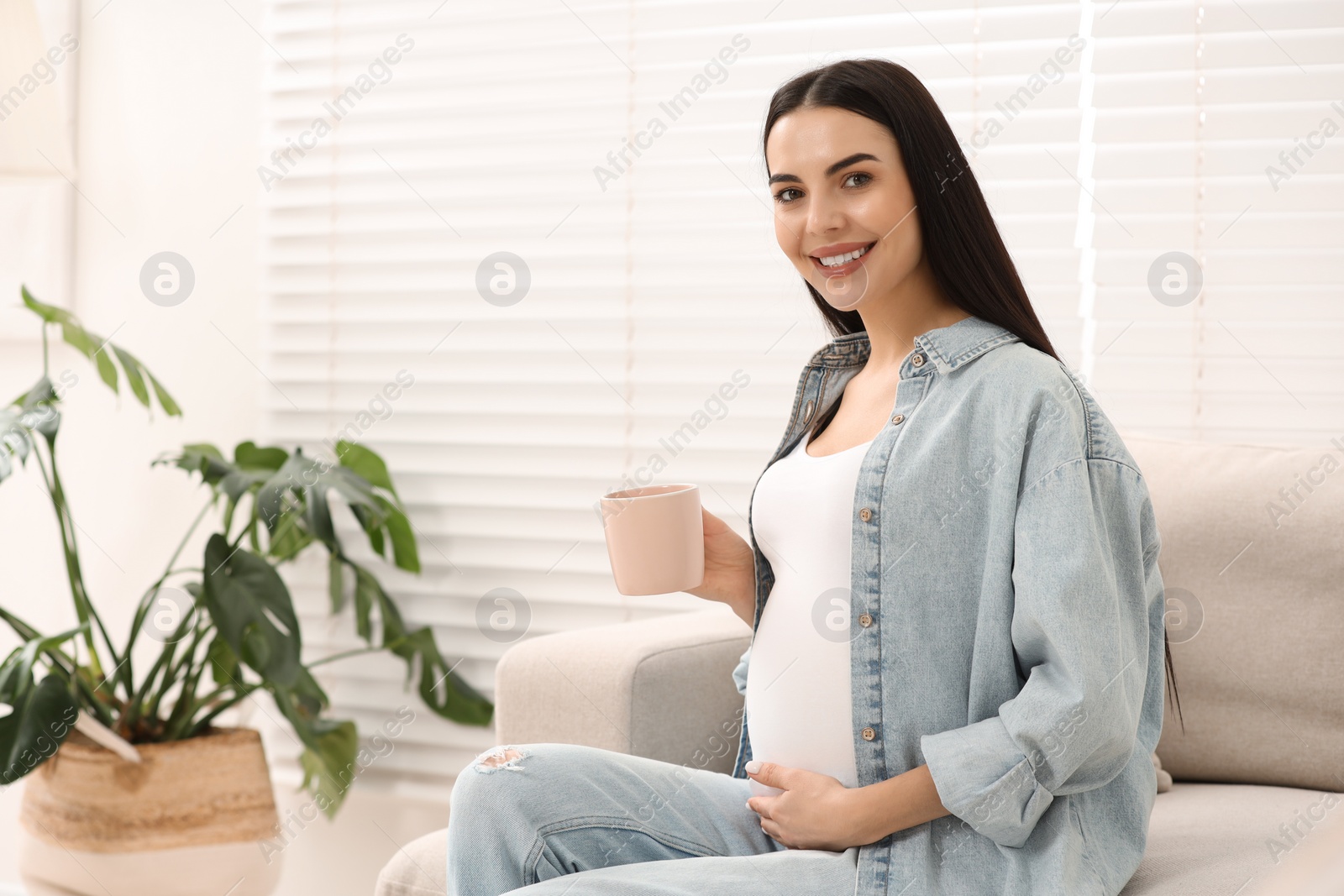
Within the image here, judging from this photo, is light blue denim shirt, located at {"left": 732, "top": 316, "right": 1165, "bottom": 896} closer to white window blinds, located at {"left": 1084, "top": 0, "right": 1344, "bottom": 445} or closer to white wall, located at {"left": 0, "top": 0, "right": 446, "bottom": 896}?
white window blinds, located at {"left": 1084, "top": 0, "right": 1344, "bottom": 445}

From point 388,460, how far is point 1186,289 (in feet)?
4.91

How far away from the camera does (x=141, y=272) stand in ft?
7.97

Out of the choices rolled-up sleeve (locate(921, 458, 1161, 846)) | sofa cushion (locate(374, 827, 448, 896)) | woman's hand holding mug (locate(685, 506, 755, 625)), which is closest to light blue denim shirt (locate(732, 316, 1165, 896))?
rolled-up sleeve (locate(921, 458, 1161, 846))

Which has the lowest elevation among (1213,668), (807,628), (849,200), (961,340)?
(1213,668)

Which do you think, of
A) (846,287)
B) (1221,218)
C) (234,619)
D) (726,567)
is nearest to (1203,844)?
(726,567)

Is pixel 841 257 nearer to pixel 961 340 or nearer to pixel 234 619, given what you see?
pixel 961 340

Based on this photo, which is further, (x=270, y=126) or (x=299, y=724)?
(x=270, y=126)

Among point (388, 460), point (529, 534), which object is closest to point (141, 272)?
point (388, 460)

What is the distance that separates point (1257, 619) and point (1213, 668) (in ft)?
0.27

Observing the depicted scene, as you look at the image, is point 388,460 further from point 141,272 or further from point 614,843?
point 614,843

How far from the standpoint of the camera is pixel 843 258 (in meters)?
1.20

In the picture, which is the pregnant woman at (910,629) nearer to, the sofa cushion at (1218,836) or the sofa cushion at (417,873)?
the sofa cushion at (1218,836)

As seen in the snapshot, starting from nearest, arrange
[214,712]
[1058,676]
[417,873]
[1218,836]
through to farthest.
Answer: [1058,676] → [1218,836] → [417,873] → [214,712]

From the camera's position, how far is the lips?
1.20m
